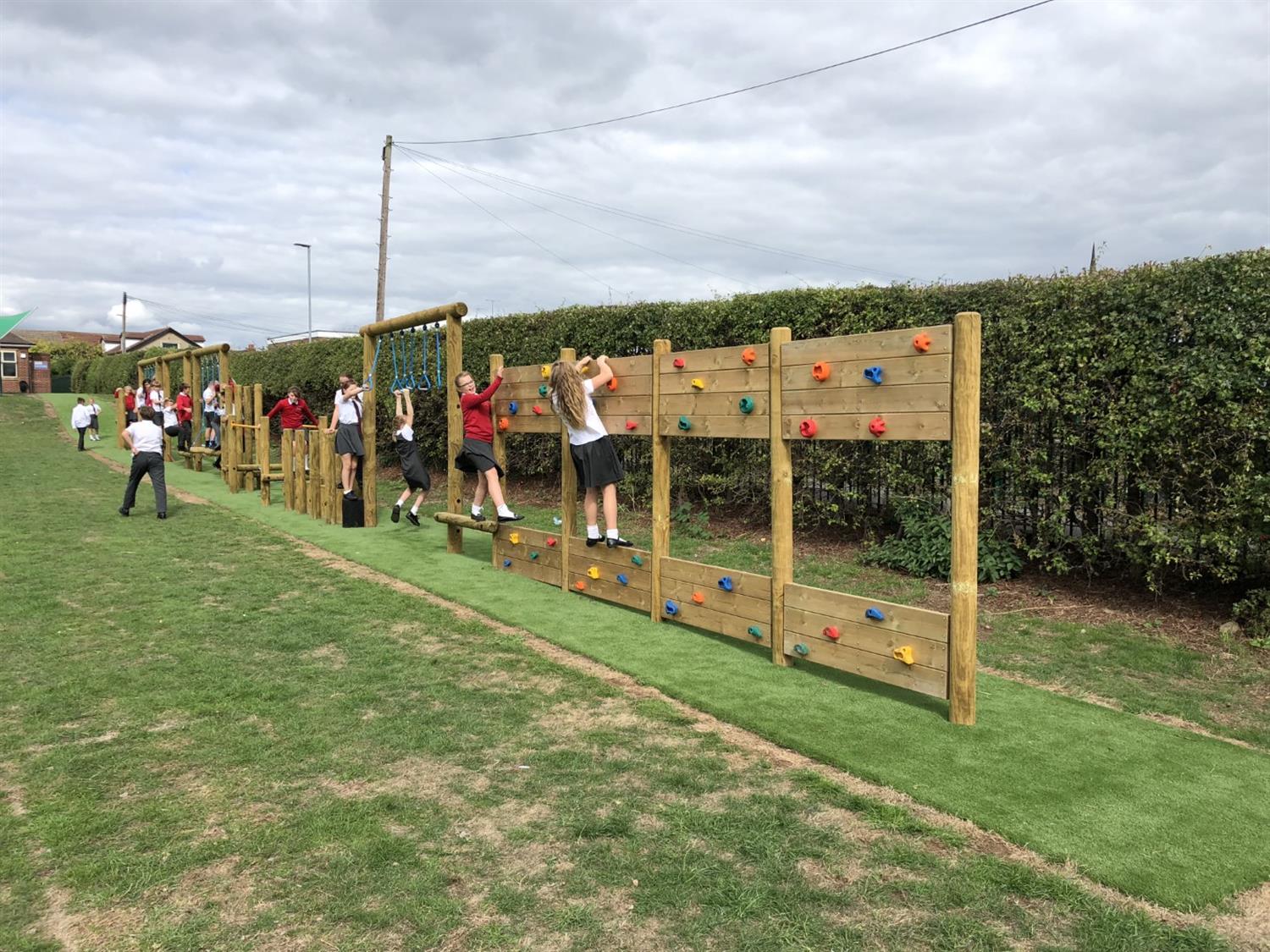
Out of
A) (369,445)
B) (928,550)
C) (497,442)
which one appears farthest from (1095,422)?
(369,445)

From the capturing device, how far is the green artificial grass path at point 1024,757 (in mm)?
3250

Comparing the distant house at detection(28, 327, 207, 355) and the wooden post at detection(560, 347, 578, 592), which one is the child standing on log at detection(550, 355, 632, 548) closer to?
the wooden post at detection(560, 347, 578, 592)

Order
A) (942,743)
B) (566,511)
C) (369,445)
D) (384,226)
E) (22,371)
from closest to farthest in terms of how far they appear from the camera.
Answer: (942,743) → (566,511) → (369,445) → (384,226) → (22,371)

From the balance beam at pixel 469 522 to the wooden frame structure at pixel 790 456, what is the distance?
3.18ft

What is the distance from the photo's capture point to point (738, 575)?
6113 mm

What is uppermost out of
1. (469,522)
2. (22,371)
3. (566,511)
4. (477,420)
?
(22,371)

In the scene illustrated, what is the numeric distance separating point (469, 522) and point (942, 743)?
233 inches

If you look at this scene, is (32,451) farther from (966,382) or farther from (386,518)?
(966,382)

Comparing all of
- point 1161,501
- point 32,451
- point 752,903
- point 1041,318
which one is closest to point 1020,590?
point 1161,501

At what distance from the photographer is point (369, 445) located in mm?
11664

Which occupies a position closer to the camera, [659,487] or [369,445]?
[659,487]

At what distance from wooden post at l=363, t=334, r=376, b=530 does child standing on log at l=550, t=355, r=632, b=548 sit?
519 cm

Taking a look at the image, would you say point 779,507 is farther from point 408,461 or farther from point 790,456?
point 408,461

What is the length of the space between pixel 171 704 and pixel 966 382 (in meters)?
4.74
